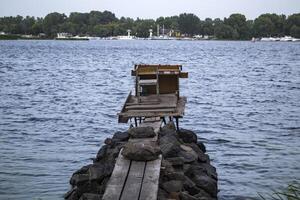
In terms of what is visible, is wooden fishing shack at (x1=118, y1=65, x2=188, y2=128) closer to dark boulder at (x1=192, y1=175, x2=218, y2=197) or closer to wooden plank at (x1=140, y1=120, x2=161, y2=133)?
wooden plank at (x1=140, y1=120, x2=161, y2=133)

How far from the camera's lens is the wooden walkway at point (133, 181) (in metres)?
11.4

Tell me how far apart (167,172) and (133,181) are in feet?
5.72

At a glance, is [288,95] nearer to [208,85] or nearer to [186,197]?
[208,85]

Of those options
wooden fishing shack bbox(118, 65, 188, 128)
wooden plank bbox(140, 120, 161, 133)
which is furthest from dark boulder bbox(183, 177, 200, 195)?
wooden fishing shack bbox(118, 65, 188, 128)

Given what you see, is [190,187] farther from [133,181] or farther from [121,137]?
[121,137]

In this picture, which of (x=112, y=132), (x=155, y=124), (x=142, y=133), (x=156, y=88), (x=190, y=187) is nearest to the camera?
(x=190, y=187)

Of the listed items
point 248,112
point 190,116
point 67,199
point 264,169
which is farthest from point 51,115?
point 67,199

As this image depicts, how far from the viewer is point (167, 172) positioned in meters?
13.7

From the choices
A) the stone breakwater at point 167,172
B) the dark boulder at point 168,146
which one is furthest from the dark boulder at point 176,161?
the dark boulder at point 168,146

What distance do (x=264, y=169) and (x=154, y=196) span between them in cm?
942

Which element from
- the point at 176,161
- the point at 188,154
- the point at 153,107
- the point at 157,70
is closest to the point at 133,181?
the point at 176,161

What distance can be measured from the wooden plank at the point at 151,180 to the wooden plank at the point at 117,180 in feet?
1.41

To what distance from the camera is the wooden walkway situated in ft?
37.3

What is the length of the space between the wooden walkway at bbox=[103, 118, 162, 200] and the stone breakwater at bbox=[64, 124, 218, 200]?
293mm
